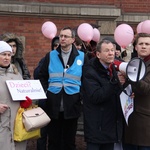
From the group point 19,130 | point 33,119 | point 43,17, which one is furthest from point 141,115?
point 43,17

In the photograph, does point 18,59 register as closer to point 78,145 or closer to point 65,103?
point 65,103

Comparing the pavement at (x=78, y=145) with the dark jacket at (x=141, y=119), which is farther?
the pavement at (x=78, y=145)

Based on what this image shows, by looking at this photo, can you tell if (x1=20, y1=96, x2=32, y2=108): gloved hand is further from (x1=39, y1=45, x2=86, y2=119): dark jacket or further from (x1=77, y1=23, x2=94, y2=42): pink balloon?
(x1=77, y1=23, x2=94, y2=42): pink balloon

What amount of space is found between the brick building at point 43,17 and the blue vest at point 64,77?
360 cm

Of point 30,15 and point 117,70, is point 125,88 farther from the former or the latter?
point 30,15

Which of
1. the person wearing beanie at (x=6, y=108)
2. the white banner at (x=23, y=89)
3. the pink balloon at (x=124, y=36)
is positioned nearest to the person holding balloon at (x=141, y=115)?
the white banner at (x=23, y=89)

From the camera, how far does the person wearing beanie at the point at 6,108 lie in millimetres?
4031

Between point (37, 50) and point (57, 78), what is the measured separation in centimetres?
371

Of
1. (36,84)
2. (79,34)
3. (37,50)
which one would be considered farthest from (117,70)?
(37,50)

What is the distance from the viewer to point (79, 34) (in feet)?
21.7

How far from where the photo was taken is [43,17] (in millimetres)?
8406

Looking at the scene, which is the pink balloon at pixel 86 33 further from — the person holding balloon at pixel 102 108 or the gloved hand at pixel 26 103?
the gloved hand at pixel 26 103

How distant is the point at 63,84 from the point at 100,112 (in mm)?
936

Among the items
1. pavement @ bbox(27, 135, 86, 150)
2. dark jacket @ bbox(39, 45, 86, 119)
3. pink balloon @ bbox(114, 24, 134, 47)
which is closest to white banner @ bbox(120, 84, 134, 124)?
dark jacket @ bbox(39, 45, 86, 119)
